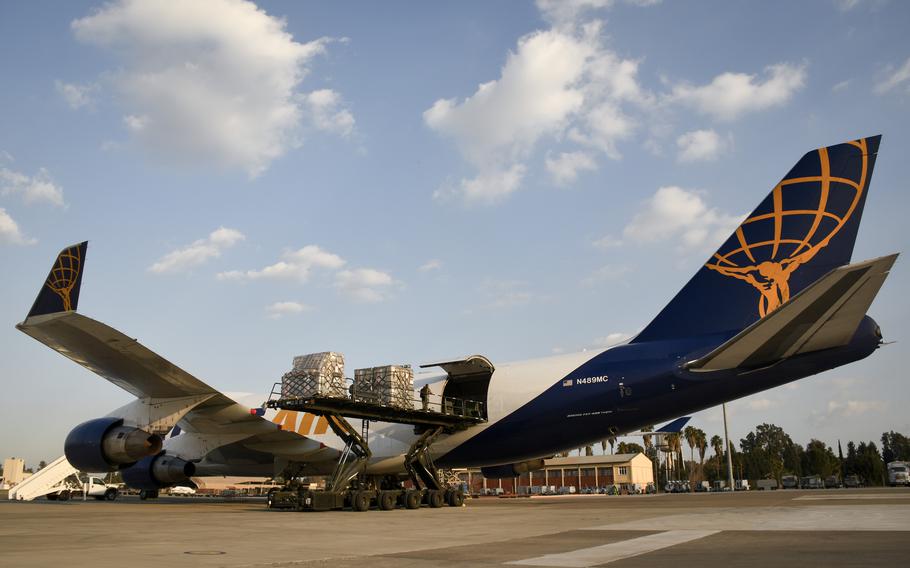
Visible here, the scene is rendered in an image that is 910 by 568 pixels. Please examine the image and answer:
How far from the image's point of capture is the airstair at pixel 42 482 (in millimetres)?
30109

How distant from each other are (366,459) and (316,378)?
3308mm

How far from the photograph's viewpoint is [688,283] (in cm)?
1898

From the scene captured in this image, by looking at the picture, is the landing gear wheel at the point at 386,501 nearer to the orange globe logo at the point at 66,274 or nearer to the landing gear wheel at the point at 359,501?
the landing gear wheel at the point at 359,501

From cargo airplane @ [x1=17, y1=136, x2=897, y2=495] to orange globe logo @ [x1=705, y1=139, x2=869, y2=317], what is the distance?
0.03m

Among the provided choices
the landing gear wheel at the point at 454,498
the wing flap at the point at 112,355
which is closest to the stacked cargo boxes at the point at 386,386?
the landing gear wheel at the point at 454,498

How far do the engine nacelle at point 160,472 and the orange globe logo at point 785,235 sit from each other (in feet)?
67.8

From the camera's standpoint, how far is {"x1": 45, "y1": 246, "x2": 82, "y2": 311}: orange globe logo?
1717cm

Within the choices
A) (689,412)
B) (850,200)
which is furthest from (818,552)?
(850,200)

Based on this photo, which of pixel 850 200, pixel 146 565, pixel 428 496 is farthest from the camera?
pixel 428 496

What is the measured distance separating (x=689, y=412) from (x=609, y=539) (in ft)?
32.2

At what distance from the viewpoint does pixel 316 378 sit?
60.0ft

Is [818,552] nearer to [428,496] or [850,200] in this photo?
[850,200]

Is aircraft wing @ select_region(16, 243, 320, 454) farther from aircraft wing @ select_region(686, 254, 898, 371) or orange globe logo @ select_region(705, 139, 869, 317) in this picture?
orange globe logo @ select_region(705, 139, 869, 317)

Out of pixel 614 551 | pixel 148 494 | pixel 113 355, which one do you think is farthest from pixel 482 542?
pixel 148 494
